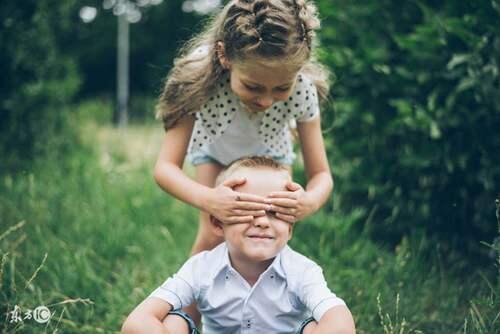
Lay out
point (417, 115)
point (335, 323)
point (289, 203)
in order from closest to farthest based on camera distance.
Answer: point (335, 323)
point (289, 203)
point (417, 115)

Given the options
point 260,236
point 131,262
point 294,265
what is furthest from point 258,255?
point 131,262

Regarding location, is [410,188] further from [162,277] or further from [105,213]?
[105,213]

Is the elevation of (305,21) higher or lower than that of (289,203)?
higher

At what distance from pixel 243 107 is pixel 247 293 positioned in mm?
845

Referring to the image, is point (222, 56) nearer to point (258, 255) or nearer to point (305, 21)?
point (305, 21)

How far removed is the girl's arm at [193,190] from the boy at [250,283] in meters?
0.04

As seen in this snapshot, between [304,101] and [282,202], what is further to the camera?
[304,101]

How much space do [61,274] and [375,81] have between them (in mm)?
2153

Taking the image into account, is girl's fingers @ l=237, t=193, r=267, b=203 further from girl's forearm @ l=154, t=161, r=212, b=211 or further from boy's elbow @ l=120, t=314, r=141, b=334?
boy's elbow @ l=120, t=314, r=141, b=334

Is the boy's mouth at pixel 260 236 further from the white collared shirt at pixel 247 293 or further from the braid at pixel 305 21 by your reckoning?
the braid at pixel 305 21

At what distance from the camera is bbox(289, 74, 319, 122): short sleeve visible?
8.23 feet

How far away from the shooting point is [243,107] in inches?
98.6

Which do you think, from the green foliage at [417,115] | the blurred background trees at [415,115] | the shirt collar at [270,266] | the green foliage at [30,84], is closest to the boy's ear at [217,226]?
the shirt collar at [270,266]

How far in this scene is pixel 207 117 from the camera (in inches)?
100
